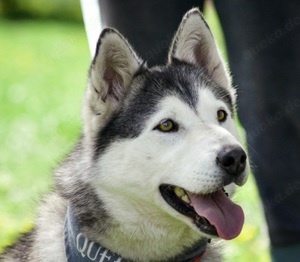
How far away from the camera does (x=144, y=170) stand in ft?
11.6

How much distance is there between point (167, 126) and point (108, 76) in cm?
42

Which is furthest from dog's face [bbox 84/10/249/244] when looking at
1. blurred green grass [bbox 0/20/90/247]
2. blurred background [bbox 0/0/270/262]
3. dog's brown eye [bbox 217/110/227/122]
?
blurred green grass [bbox 0/20/90/247]

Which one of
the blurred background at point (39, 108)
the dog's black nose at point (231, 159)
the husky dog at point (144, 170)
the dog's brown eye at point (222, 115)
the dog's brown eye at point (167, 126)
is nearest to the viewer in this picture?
the dog's black nose at point (231, 159)

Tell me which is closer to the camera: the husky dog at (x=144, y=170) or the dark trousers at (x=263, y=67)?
the husky dog at (x=144, y=170)

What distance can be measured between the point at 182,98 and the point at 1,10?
1528 cm

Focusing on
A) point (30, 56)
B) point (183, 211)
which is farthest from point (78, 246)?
point (30, 56)

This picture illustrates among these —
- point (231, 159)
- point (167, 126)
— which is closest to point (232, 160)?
point (231, 159)

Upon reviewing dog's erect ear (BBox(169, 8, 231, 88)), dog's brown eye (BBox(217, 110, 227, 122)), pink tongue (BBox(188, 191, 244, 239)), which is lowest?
pink tongue (BBox(188, 191, 244, 239))

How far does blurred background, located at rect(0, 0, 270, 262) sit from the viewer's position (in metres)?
5.66

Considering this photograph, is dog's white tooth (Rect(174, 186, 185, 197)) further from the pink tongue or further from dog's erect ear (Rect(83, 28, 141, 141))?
dog's erect ear (Rect(83, 28, 141, 141))

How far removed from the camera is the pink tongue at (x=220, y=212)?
11.4 ft

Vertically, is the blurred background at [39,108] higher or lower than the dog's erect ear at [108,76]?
lower

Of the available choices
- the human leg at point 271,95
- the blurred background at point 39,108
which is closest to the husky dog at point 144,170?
the blurred background at point 39,108

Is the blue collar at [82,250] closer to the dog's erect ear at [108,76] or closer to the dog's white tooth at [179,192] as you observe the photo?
the dog's white tooth at [179,192]
